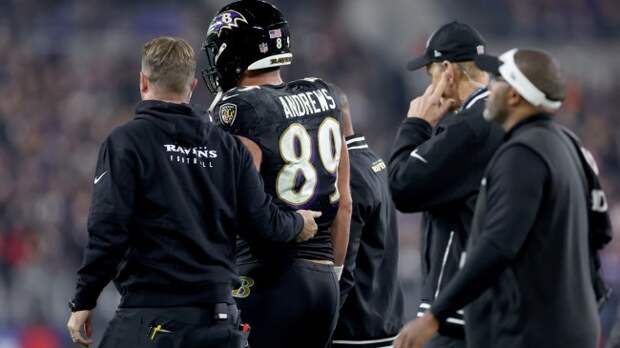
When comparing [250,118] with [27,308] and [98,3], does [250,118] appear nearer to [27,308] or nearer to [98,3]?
[27,308]

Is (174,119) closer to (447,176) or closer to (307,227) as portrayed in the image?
(307,227)

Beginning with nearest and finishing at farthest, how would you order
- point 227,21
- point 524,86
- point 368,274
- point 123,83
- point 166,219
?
point 524,86 → point 166,219 → point 227,21 → point 368,274 → point 123,83

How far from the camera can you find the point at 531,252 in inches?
177

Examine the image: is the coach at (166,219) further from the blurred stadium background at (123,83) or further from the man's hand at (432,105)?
the blurred stadium background at (123,83)

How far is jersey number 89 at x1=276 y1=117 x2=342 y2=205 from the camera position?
5559 millimetres

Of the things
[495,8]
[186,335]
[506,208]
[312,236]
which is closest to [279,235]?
[312,236]

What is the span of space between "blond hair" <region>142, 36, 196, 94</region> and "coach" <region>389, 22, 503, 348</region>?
0.97m

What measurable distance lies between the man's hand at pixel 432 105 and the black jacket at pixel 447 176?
0.40 feet

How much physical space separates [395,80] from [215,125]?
1600 cm

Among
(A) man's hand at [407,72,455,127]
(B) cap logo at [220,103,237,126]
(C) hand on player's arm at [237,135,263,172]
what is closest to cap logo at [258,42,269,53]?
(B) cap logo at [220,103,237,126]

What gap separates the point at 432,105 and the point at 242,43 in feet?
2.93

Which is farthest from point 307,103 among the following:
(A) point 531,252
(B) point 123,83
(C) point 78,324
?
(B) point 123,83

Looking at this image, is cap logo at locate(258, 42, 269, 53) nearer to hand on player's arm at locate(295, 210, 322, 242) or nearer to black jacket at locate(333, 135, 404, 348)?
hand on player's arm at locate(295, 210, 322, 242)

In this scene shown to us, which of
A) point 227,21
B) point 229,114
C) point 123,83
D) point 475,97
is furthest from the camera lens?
point 123,83
